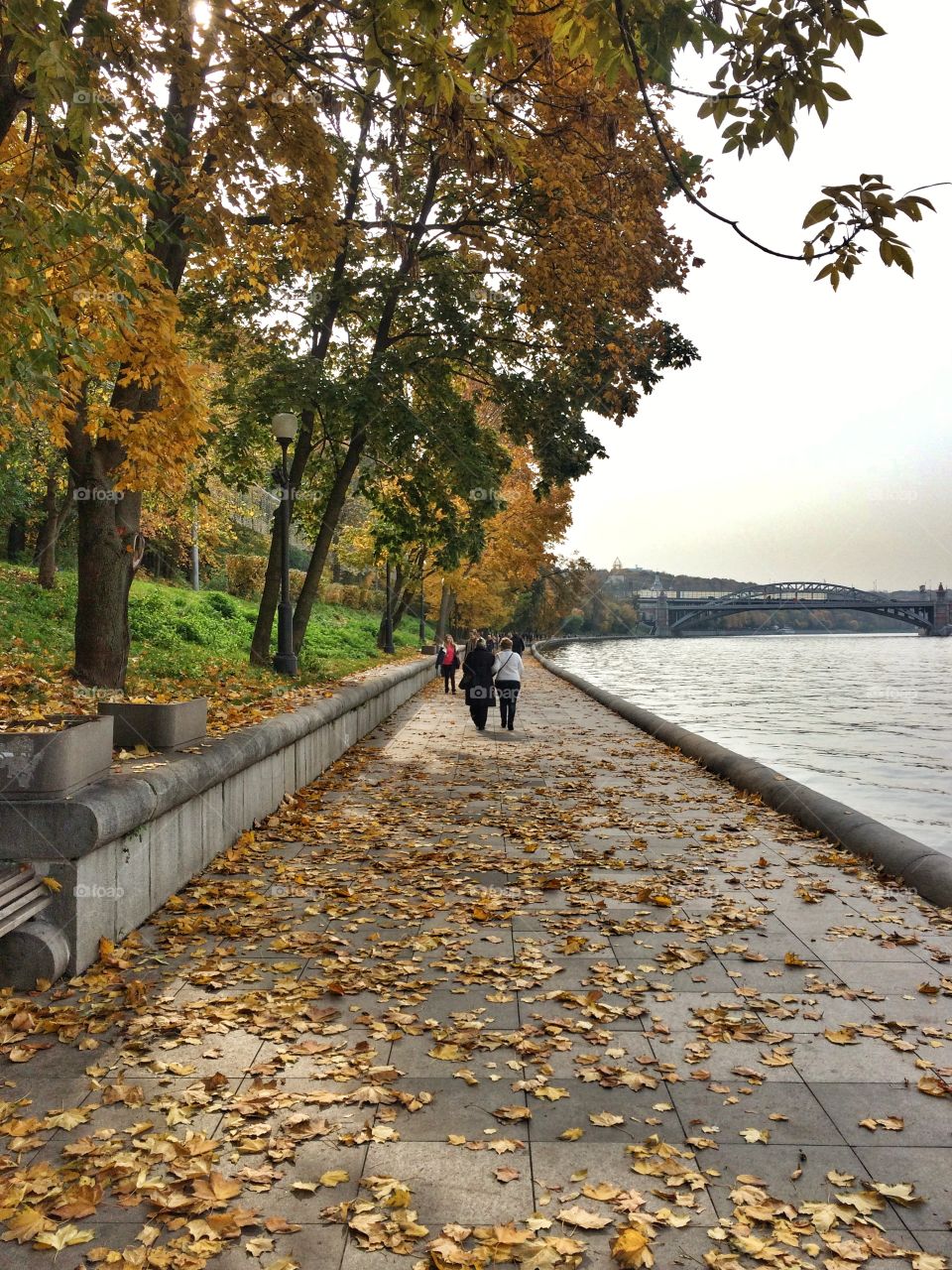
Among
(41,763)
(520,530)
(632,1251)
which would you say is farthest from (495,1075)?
(520,530)

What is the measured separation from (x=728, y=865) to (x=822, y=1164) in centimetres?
435

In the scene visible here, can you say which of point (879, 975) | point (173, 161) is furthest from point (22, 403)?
point (879, 975)

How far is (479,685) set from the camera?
59.7 ft

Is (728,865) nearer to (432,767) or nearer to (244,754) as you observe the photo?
(244,754)

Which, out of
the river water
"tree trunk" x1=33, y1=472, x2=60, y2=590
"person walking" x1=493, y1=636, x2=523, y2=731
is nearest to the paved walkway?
the river water

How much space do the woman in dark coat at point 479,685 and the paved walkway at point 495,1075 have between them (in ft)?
33.8

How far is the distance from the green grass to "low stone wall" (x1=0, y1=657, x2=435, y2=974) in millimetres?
2041

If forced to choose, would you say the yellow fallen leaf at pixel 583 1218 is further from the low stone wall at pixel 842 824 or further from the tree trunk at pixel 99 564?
the tree trunk at pixel 99 564

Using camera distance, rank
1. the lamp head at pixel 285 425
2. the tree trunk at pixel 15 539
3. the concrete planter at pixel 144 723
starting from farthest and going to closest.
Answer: the tree trunk at pixel 15 539, the lamp head at pixel 285 425, the concrete planter at pixel 144 723

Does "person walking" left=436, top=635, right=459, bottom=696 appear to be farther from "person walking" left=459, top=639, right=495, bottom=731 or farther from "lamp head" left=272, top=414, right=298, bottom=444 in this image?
"lamp head" left=272, top=414, right=298, bottom=444

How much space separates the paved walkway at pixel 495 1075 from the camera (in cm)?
309

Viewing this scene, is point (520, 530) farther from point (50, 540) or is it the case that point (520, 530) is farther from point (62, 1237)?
point (62, 1237)

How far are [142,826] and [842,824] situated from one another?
18.0 feet

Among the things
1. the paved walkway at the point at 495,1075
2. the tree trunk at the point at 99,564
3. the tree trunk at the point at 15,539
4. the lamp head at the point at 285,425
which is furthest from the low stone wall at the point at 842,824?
the tree trunk at the point at 15,539
